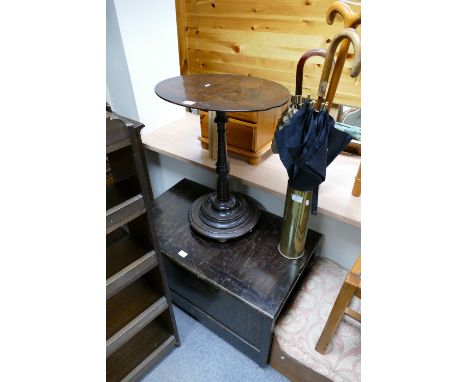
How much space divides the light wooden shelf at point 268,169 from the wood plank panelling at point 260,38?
0.32m

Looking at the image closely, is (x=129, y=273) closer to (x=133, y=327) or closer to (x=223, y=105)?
(x=133, y=327)

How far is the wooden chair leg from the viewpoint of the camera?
0.81 metres

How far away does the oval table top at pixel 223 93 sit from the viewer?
2.57 feet

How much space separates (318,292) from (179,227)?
26.1 inches

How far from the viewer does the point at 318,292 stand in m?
1.17

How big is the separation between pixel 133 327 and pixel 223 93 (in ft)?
2.60

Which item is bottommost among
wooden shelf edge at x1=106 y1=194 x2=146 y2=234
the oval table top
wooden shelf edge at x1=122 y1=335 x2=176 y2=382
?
wooden shelf edge at x1=122 y1=335 x2=176 y2=382

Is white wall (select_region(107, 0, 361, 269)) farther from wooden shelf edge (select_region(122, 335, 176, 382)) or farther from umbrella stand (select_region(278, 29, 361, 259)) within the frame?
wooden shelf edge (select_region(122, 335, 176, 382))

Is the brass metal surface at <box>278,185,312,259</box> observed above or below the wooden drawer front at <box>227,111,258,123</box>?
below

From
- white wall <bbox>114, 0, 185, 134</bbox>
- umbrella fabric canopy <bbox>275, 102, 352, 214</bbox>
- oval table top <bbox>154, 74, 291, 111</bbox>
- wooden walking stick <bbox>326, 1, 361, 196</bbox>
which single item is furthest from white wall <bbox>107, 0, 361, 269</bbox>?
wooden walking stick <bbox>326, 1, 361, 196</bbox>

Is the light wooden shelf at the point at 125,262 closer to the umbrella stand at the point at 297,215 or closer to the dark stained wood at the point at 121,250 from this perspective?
the dark stained wood at the point at 121,250
